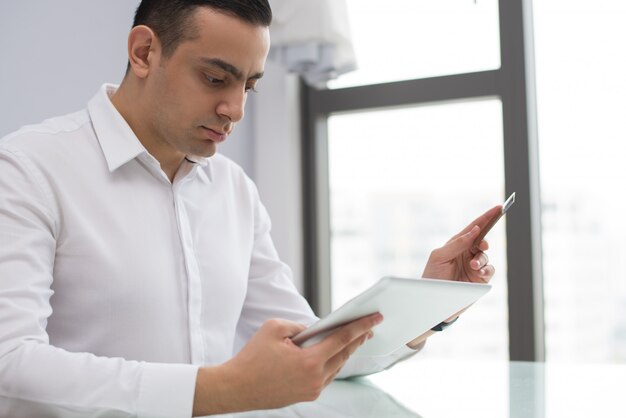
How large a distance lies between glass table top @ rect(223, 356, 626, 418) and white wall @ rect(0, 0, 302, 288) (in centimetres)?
106

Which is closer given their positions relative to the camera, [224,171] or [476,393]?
[476,393]

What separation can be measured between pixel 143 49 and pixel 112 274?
15.9 inches

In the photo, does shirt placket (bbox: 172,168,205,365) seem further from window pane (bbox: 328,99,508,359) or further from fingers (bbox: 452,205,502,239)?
window pane (bbox: 328,99,508,359)

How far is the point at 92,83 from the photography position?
1975mm

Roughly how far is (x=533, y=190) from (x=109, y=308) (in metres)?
1.46

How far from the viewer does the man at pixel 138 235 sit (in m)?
0.94

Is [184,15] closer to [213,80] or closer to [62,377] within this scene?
[213,80]

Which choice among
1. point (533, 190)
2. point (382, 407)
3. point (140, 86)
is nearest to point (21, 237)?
point (140, 86)

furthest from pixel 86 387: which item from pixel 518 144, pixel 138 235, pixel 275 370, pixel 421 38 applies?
pixel 421 38

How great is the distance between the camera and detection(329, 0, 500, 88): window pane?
2432 millimetres

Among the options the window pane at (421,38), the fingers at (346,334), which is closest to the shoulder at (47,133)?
the fingers at (346,334)

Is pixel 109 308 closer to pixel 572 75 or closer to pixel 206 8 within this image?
pixel 206 8

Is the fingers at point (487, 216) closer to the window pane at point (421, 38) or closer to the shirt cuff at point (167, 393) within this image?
the shirt cuff at point (167, 393)

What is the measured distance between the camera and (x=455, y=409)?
3.40ft
